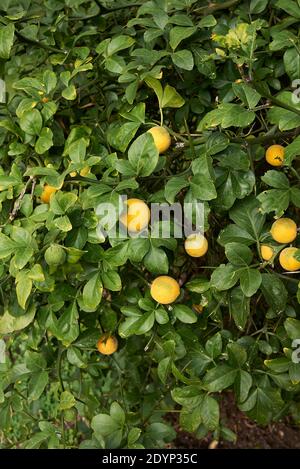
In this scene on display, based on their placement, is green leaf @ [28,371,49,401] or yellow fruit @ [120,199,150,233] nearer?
yellow fruit @ [120,199,150,233]

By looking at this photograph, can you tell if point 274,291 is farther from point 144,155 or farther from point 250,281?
point 144,155

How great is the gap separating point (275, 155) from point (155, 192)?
0.72ft

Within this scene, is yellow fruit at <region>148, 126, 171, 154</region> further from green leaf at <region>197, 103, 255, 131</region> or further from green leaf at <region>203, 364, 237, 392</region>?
green leaf at <region>203, 364, 237, 392</region>

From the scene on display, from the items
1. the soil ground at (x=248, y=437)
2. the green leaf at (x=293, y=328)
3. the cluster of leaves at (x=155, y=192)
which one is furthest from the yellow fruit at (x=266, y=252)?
the soil ground at (x=248, y=437)

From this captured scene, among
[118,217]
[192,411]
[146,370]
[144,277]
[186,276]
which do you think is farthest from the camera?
[146,370]

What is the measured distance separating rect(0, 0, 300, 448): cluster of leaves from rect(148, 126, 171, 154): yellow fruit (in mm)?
22

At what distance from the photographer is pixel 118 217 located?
0.89 m

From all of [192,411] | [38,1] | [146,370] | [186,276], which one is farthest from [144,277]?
[38,1]

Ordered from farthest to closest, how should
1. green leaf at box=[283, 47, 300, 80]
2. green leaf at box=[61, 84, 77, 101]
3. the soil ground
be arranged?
1. the soil ground
2. green leaf at box=[61, 84, 77, 101]
3. green leaf at box=[283, 47, 300, 80]

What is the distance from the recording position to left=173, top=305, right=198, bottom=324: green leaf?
1.01 m

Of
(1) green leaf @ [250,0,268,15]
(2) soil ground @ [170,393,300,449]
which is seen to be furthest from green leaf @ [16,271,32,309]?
Result: (2) soil ground @ [170,393,300,449]

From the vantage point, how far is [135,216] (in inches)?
35.5
